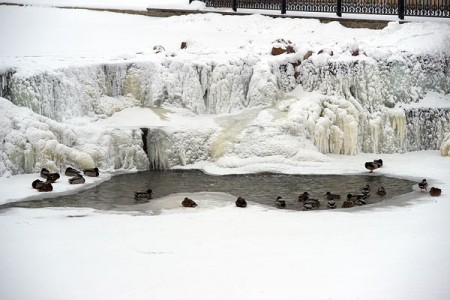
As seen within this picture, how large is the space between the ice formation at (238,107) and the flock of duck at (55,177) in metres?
0.40

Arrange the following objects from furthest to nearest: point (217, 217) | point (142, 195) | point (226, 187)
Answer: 1. point (226, 187)
2. point (142, 195)
3. point (217, 217)

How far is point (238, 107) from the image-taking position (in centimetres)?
2055

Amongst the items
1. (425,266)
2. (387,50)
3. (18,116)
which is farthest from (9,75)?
(425,266)

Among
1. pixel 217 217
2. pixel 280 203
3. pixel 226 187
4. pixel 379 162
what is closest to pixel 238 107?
pixel 379 162

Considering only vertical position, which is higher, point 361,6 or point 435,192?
point 361,6

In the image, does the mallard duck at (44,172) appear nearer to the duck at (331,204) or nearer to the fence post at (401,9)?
the duck at (331,204)

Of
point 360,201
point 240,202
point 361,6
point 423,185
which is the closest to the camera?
point 240,202

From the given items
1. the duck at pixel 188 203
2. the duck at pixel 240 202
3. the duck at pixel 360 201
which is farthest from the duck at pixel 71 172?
the duck at pixel 360 201

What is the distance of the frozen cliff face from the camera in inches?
679

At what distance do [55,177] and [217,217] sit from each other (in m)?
3.67

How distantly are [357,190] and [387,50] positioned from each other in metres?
5.08

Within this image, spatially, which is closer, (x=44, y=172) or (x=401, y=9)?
(x=44, y=172)

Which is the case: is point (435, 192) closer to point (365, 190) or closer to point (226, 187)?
point (365, 190)

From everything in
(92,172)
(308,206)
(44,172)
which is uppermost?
(44,172)
